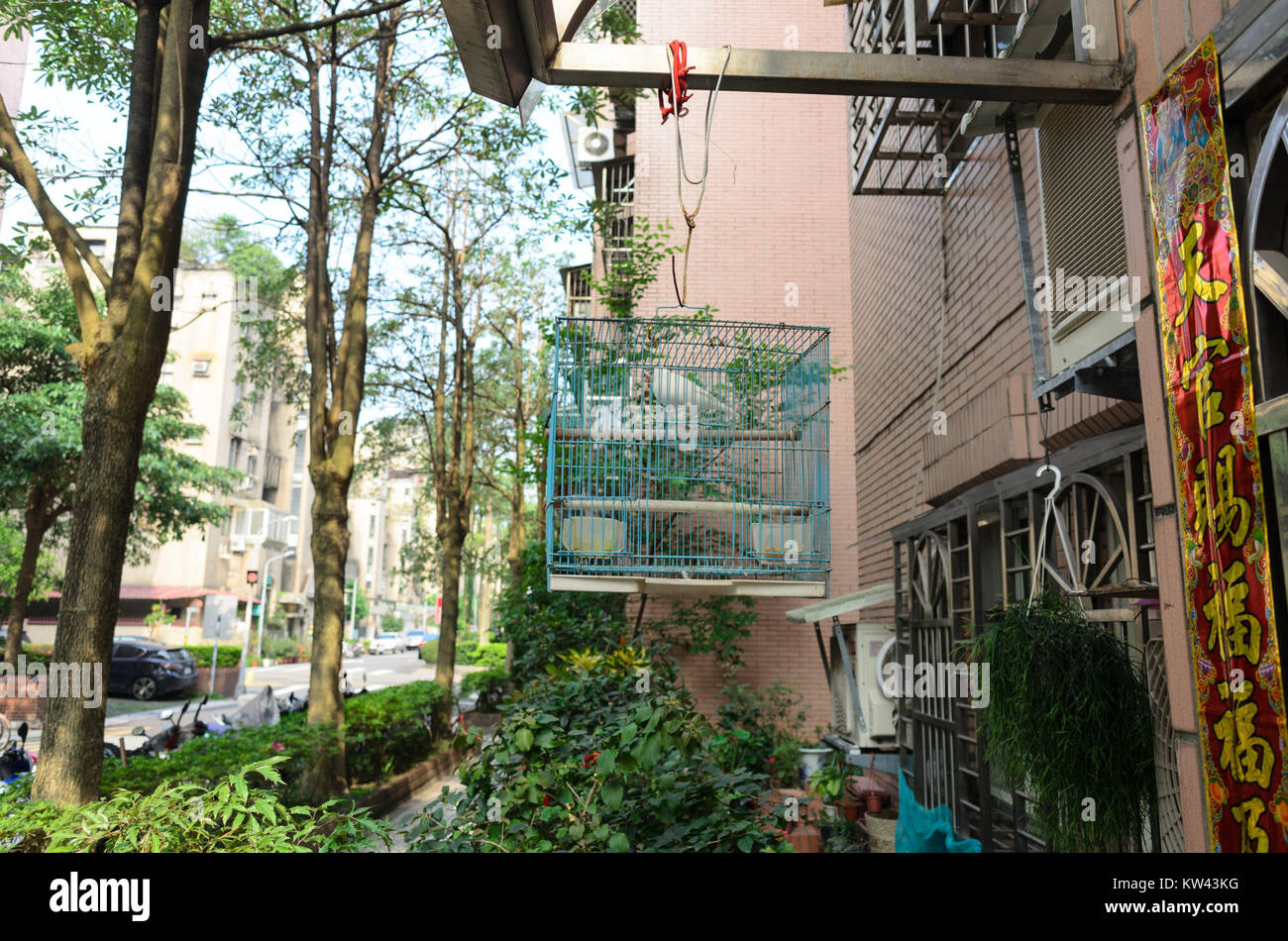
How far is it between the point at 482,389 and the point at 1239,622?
2081 centimetres

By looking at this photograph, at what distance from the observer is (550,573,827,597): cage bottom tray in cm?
568

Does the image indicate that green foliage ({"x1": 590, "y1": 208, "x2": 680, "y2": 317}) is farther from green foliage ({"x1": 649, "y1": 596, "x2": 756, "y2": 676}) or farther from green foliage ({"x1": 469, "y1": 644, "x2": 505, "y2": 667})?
green foliage ({"x1": 469, "y1": 644, "x2": 505, "y2": 667})

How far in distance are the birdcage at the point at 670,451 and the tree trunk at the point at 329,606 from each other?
3832mm

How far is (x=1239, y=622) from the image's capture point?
250cm

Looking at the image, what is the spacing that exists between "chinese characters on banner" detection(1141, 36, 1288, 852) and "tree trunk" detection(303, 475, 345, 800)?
7.78 meters

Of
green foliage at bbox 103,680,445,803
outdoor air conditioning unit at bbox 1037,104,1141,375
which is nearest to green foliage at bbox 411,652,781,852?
green foliage at bbox 103,680,445,803

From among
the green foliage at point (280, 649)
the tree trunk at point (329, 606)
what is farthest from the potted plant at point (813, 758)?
the green foliage at point (280, 649)

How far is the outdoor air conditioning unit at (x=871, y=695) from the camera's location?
764cm

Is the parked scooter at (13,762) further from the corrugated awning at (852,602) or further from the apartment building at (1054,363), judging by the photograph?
the apartment building at (1054,363)

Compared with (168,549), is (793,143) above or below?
above

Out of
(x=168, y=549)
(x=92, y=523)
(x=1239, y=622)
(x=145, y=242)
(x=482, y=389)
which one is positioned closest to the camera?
(x=1239, y=622)

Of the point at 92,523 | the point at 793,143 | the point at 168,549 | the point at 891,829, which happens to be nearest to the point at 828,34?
the point at 793,143
